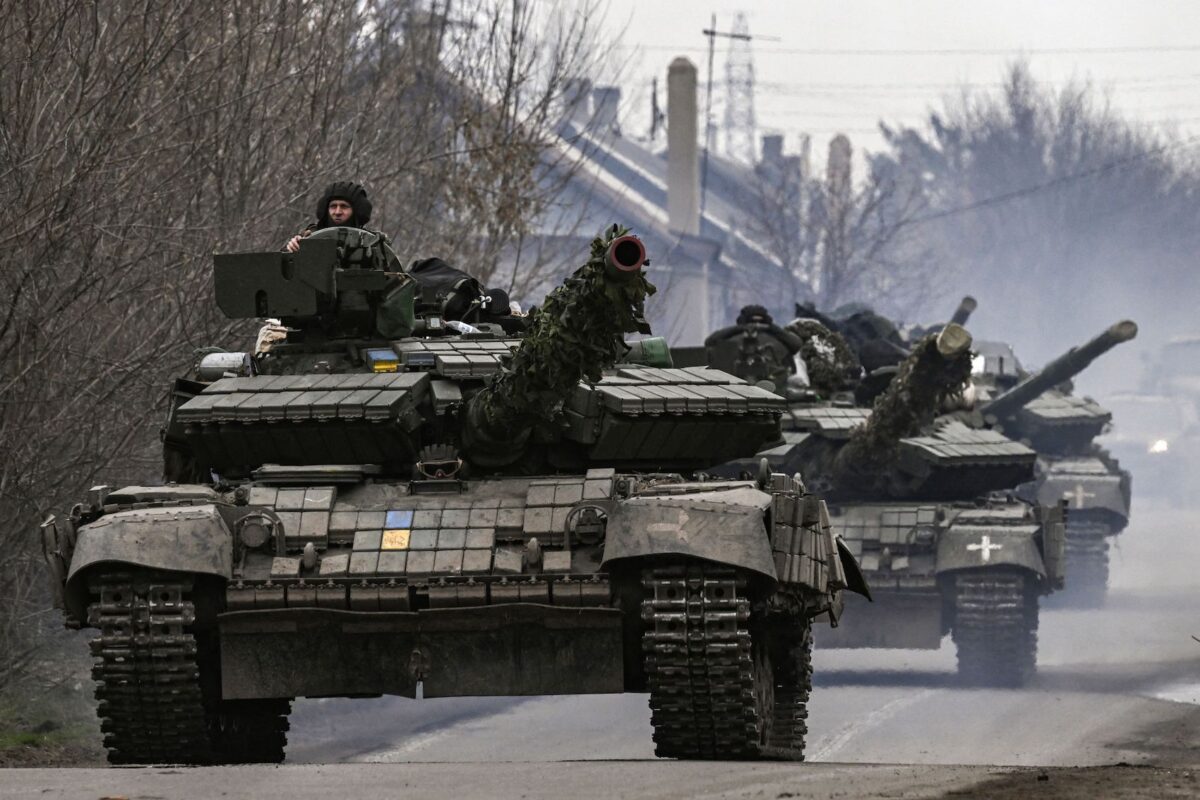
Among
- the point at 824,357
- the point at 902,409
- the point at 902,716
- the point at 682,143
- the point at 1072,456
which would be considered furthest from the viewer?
the point at 682,143

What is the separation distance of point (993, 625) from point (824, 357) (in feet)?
14.4

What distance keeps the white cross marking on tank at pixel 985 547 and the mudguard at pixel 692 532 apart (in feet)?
32.1

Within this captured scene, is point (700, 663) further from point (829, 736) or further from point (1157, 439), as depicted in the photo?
point (1157, 439)

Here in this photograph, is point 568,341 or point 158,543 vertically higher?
point 568,341

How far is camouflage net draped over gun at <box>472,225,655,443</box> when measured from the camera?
1297 centimetres

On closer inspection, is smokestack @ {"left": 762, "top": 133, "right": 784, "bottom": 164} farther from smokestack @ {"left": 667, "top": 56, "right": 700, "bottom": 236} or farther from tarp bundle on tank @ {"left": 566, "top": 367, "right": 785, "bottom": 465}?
tarp bundle on tank @ {"left": 566, "top": 367, "right": 785, "bottom": 465}

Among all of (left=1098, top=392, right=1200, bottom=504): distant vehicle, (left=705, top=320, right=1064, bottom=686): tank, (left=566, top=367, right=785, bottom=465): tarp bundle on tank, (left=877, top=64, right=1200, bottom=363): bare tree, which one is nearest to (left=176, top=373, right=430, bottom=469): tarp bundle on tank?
(left=566, top=367, right=785, bottom=465): tarp bundle on tank

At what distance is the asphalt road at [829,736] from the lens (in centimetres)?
1177

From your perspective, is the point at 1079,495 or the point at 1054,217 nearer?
the point at 1079,495

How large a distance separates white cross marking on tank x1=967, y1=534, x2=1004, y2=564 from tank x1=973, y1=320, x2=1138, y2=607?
633 centimetres

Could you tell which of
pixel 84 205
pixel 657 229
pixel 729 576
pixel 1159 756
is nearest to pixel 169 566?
pixel 729 576

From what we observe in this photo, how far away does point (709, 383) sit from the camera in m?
15.0

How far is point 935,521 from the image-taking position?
2322 centimetres

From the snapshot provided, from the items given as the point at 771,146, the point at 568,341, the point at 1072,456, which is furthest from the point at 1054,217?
the point at 568,341
